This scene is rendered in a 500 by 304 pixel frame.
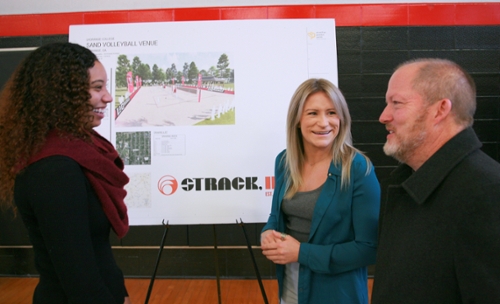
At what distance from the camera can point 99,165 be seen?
99 centimetres

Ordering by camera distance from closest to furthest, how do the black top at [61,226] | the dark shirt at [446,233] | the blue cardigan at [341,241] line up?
1. the dark shirt at [446,233]
2. the black top at [61,226]
3. the blue cardigan at [341,241]

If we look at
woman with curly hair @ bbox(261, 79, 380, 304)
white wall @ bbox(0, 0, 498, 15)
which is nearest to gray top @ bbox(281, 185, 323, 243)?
woman with curly hair @ bbox(261, 79, 380, 304)

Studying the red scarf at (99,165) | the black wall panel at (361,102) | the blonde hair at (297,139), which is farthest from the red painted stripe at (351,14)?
the red scarf at (99,165)

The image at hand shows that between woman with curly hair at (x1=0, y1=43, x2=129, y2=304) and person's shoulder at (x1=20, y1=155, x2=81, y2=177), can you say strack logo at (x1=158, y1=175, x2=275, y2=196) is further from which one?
person's shoulder at (x1=20, y1=155, x2=81, y2=177)

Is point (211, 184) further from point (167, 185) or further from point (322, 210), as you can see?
point (322, 210)

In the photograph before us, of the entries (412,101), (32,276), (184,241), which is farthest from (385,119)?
(32,276)

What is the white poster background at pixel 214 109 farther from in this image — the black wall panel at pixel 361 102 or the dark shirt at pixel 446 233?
the dark shirt at pixel 446 233

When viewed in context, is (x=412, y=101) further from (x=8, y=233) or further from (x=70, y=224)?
(x=8, y=233)

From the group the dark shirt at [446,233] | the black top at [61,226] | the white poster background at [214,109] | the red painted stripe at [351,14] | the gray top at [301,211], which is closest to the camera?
the dark shirt at [446,233]

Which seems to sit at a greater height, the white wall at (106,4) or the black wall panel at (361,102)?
the white wall at (106,4)

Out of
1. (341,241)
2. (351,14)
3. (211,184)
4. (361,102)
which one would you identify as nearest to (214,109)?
(211,184)

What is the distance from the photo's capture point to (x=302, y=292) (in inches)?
51.4

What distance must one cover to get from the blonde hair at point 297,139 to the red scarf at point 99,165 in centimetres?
66

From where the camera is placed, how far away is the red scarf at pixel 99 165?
2.98 feet
